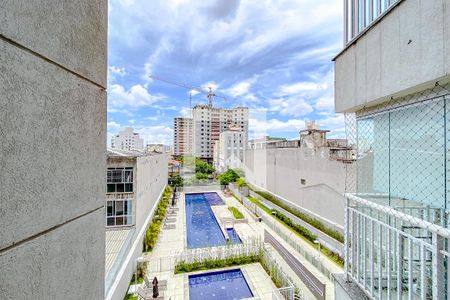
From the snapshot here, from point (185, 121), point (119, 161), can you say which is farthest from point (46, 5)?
point (185, 121)

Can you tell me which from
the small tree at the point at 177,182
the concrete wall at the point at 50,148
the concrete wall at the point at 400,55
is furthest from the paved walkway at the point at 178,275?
the small tree at the point at 177,182

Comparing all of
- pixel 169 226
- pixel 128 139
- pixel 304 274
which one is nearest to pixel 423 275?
pixel 304 274

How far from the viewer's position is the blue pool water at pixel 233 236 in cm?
1161

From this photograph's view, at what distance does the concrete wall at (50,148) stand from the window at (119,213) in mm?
8176

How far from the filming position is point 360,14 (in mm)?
3018

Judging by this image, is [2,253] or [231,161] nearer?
[2,253]

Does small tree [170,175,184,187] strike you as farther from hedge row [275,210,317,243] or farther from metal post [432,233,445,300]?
metal post [432,233,445,300]

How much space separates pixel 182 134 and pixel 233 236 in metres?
47.7

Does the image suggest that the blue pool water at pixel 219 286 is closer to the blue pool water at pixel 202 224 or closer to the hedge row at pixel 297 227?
the blue pool water at pixel 202 224

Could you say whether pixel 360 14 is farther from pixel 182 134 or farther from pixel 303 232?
pixel 182 134

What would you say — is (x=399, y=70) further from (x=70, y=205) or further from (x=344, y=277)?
(x=70, y=205)

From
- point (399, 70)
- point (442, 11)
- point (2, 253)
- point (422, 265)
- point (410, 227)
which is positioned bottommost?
point (422, 265)

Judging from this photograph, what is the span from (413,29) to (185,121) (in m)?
57.6

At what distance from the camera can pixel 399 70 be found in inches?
87.7
